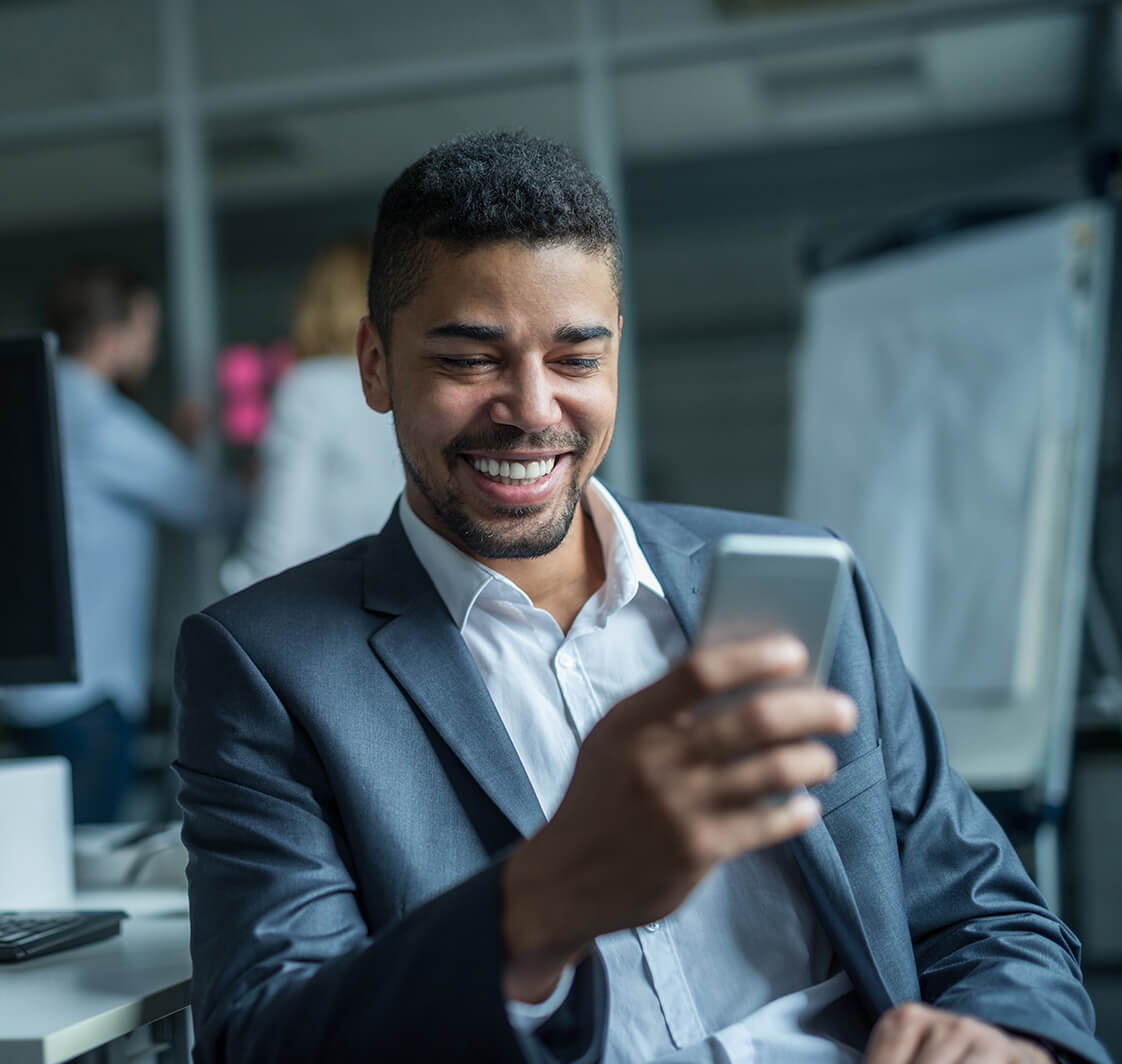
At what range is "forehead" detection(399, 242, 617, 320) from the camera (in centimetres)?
121

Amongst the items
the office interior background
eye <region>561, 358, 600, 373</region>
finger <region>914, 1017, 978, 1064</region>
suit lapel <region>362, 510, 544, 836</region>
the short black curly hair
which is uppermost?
the office interior background

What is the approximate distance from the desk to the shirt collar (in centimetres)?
44

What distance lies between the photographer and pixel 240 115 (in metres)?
4.55

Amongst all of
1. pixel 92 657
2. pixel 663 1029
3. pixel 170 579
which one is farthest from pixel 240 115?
pixel 663 1029

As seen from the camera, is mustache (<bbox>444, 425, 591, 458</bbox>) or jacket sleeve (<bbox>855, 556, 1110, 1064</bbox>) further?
mustache (<bbox>444, 425, 591, 458</bbox>)

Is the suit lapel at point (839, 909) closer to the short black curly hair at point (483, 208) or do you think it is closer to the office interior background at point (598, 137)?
the short black curly hair at point (483, 208)

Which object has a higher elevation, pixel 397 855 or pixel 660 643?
pixel 660 643

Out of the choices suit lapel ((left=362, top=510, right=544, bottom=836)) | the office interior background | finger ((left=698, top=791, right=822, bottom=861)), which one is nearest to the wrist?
finger ((left=698, top=791, right=822, bottom=861))

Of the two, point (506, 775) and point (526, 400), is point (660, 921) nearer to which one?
point (506, 775)

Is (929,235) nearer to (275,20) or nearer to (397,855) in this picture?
(397,855)

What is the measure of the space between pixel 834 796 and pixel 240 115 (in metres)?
3.97

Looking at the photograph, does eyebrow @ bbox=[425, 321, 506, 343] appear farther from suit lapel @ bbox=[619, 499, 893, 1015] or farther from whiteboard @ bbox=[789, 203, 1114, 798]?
whiteboard @ bbox=[789, 203, 1114, 798]

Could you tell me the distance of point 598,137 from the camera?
4.25 m

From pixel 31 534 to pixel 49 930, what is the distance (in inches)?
20.3
